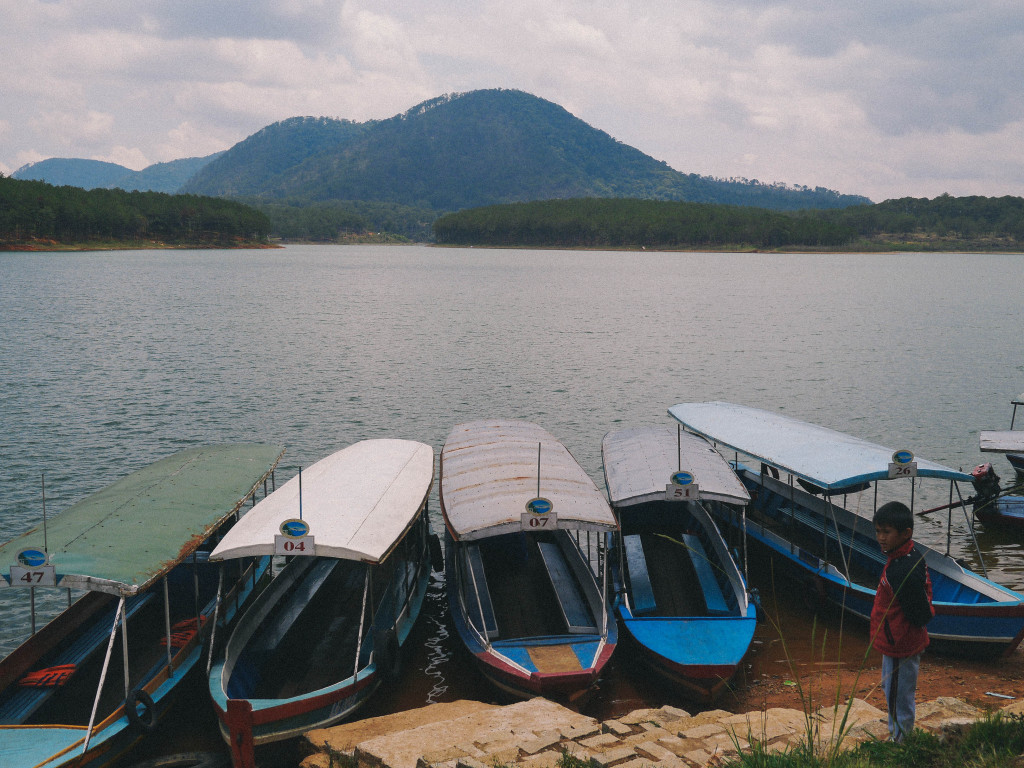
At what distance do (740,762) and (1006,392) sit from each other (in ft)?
115

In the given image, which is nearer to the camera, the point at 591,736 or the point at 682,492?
the point at 591,736

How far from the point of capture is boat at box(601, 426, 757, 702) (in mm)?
10789

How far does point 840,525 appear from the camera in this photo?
52.6 feet

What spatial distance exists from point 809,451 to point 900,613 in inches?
335

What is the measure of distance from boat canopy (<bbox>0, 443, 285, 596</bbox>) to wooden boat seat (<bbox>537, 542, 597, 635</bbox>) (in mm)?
5782

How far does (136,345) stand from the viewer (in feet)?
136

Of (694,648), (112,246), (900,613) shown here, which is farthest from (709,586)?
(112,246)

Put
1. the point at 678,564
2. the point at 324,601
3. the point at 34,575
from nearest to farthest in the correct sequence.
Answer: the point at 34,575, the point at 324,601, the point at 678,564

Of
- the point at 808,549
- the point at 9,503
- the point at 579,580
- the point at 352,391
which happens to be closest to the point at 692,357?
the point at 352,391

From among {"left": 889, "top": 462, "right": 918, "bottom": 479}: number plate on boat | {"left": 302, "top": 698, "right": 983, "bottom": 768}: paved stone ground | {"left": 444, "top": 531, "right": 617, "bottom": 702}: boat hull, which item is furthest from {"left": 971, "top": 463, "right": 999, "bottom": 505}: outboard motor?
{"left": 302, "top": 698, "right": 983, "bottom": 768}: paved stone ground

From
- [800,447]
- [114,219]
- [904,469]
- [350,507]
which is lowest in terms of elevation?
[350,507]

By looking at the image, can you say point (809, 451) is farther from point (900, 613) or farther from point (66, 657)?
point (66, 657)

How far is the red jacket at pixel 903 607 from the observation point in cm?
648

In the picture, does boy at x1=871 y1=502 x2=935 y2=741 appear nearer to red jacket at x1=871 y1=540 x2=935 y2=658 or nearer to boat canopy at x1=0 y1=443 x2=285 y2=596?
red jacket at x1=871 y1=540 x2=935 y2=658
